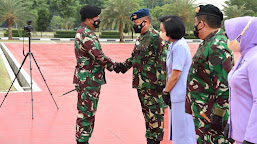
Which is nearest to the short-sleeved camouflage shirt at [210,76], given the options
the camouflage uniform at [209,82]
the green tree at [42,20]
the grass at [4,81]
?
the camouflage uniform at [209,82]

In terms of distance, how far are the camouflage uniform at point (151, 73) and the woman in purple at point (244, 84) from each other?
171 cm

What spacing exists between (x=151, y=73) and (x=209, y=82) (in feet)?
4.39

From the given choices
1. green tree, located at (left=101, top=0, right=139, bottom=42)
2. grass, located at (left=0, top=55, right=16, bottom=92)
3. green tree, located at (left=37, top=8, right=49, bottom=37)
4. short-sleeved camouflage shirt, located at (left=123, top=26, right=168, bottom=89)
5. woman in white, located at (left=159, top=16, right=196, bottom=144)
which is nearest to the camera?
woman in white, located at (left=159, top=16, right=196, bottom=144)

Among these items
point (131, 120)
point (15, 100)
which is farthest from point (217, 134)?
point (15, 100)

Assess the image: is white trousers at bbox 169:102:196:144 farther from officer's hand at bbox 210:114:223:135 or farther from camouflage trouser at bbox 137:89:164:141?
officer's hand at bbox 210:114:223:135

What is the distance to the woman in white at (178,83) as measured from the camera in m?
3.62

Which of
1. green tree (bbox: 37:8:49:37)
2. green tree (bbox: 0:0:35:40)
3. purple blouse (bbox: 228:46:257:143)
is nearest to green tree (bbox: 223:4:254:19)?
green tree (bbox: 37:8:49:37)

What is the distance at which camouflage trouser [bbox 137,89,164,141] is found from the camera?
4152mm

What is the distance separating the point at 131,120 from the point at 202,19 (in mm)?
3425

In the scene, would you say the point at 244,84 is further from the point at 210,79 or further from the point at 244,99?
the point at 210,79

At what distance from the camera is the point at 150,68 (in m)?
4.12

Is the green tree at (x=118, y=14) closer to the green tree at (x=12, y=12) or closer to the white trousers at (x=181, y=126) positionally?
the green tree at (x=12, y=12)

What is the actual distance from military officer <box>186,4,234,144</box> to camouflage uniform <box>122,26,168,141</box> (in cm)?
108

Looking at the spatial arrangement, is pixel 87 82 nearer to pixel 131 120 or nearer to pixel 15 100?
pixel 131 120
